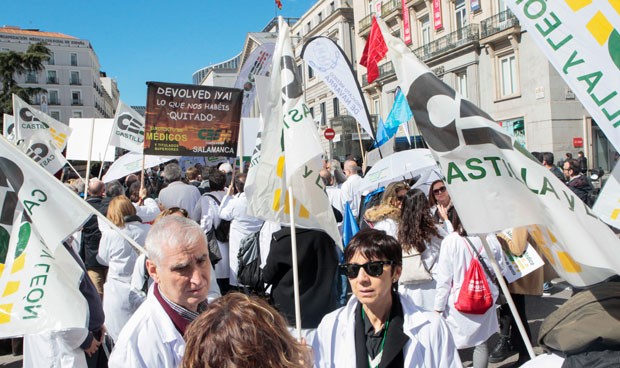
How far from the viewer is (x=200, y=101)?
23.8ft

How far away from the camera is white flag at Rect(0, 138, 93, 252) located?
2.88m

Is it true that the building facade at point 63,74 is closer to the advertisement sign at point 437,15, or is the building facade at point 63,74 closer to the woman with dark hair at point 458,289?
the advertisement sign at point 437,15

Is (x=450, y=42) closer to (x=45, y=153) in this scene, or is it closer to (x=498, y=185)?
(x=45, y=153)

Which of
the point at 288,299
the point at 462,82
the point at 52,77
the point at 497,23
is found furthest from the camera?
the point at 52,77

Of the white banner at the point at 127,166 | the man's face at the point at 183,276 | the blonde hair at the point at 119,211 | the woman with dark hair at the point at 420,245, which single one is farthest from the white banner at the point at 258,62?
the man's face at the point at 183,276

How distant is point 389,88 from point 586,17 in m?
33.9

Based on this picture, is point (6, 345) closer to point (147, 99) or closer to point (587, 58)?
point (147, 99)

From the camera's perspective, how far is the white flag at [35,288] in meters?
2.66

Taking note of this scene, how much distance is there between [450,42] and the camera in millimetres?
28859

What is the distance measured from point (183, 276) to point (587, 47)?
77.4 inches

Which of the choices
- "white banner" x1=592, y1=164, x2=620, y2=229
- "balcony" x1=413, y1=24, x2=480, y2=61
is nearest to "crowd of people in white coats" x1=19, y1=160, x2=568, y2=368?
"white banner" x1=592, y1=164, x2=620, y2=229

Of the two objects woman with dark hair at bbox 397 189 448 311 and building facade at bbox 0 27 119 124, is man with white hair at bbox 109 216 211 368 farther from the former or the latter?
building facade at bbox 0 27 119 124

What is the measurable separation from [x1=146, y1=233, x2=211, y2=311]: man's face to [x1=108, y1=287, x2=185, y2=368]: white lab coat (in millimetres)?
106

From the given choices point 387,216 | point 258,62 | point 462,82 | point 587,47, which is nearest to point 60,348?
point 387,216
